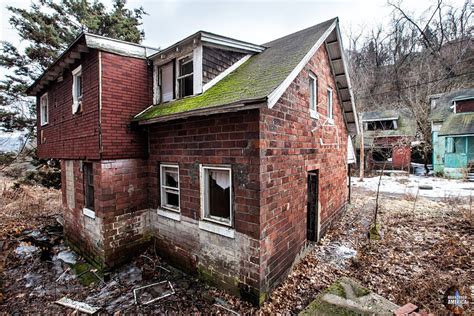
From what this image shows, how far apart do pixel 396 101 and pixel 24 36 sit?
41.6 m

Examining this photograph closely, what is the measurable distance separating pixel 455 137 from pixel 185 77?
26839 millimetres

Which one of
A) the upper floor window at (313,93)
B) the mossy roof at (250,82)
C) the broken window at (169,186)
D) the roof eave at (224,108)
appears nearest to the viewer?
the roof eave at (224,108)

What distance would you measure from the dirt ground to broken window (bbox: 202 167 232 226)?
5.72ft

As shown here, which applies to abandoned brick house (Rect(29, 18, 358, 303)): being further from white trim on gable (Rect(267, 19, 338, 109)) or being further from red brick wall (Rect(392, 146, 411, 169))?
red brick wall (Rect(392, 146, 411, 169))

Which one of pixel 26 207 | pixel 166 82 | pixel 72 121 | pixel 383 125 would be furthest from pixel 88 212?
pixel 383 125

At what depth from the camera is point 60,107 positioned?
8594 millimetres

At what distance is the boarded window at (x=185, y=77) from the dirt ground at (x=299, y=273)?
511cm

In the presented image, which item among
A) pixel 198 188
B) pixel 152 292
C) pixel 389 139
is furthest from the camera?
pixel 389 139

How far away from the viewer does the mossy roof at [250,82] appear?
4602mm

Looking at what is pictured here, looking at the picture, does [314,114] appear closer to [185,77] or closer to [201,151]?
[201,151]

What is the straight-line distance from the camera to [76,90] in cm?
753

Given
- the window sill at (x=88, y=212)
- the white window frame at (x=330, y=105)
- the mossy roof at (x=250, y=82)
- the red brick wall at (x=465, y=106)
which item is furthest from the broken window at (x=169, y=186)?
the red brick wall at (x=465, y=106)

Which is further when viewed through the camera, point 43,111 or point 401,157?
point 401,157

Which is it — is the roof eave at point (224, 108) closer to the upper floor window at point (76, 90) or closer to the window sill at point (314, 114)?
the window sill at point (314, 114)
